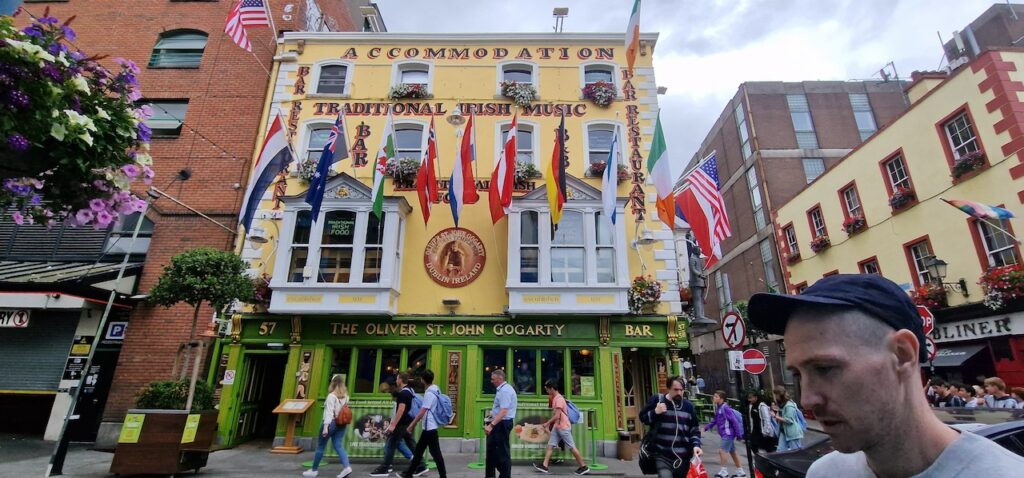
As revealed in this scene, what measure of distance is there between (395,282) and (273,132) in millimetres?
4790

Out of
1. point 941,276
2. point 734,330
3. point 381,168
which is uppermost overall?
point 381,168

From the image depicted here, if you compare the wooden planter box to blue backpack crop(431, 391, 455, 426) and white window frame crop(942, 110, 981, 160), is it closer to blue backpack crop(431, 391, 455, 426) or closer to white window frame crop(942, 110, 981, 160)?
blue backpack crop(431, 391, 455, 426)

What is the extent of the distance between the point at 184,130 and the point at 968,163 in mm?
24872

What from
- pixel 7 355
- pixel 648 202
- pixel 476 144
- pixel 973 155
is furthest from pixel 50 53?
pixel 973 155

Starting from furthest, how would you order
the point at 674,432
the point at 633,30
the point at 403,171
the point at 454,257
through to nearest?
the point at 403,171, the point at 454,257, the point at 633,30, the point at 674,432

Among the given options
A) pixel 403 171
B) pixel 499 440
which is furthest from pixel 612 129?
pixel 499 440

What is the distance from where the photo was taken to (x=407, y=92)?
15086 mm

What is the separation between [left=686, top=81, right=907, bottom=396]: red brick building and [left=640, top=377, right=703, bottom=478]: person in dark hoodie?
22853mm

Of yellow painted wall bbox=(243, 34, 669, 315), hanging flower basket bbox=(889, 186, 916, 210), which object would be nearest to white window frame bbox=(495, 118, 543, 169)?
yellow painted wall bbox=(243, 34, 669, 315)

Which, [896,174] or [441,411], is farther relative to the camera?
[896,174]

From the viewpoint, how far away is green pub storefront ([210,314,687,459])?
12.0 m

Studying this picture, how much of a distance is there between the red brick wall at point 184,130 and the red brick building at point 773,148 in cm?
2522

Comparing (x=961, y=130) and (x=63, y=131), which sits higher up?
(x=961, y=130)

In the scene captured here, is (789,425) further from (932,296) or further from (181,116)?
(181,116)
